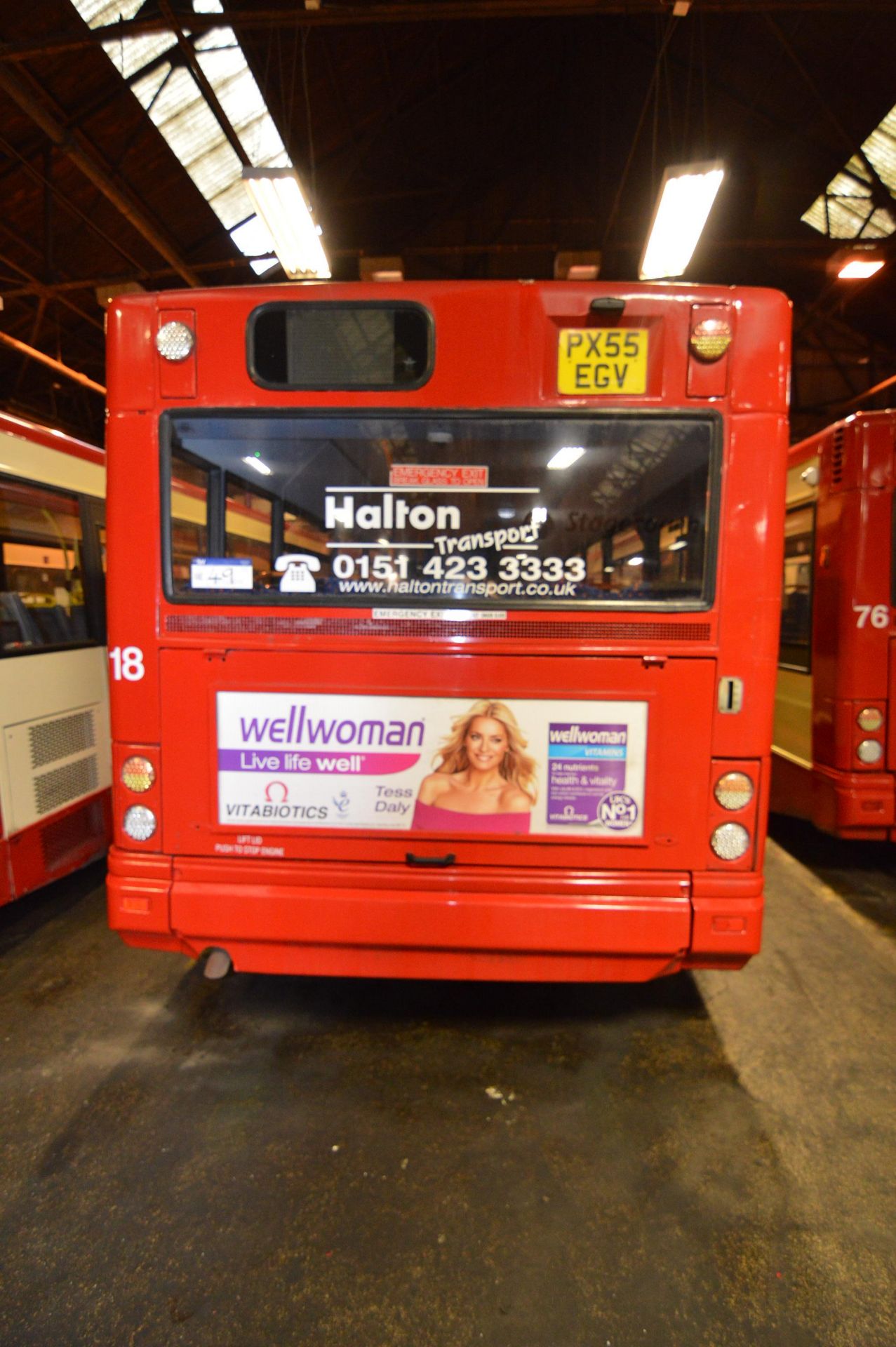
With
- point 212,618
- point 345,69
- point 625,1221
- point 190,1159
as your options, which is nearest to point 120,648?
point 212,618

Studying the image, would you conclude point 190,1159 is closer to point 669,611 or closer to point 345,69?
point 669,611

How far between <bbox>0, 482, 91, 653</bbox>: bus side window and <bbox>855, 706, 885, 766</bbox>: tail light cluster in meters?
5.47

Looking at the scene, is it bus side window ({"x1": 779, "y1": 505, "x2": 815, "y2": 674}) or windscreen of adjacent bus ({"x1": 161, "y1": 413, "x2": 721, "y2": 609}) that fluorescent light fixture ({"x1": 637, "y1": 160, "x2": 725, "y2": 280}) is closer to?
bus side window ({"x1": 779, "y1": 505, "x2": 815, "y2": 674})

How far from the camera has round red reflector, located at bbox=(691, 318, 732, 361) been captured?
235 centimetres

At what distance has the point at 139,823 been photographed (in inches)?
104

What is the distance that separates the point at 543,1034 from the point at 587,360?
297 cm

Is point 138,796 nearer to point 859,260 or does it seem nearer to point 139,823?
point 139,823

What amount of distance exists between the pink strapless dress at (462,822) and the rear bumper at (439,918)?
0.56 feet

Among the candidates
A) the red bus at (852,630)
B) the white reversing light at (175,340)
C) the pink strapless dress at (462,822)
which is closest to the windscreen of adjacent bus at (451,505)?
the white reversing light at (175,340)

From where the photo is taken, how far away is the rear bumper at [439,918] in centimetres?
249

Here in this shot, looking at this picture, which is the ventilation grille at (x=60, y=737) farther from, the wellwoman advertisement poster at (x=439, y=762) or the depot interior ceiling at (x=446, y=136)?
the depot interior ceiling at (x=446, y=136)

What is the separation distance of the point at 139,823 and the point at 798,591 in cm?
513

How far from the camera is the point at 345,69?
7711 mm

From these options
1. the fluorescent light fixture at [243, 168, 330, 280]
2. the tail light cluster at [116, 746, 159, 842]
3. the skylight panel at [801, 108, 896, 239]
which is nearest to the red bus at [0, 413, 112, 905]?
the tail light cluster at [116, 746, 159, 842]
